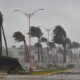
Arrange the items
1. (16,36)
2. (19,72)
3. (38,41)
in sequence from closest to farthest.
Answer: (19,72) → (16,36) → (38,41)

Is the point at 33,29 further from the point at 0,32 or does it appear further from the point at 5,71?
the point at 5,71

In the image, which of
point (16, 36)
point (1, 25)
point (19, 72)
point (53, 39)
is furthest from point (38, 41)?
point (19, 72)

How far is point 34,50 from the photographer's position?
7756 inches

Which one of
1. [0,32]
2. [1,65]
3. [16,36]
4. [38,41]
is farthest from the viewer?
[38,41]

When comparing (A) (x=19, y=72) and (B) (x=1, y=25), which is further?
(B) (x=1, y=25)

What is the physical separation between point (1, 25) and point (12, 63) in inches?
1722

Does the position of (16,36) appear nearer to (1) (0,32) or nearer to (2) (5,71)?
(1) (0,32)

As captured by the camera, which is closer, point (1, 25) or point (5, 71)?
point (5, 71)

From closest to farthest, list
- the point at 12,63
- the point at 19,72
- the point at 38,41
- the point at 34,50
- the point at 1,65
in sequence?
1. the point at 1,65
2. the point at 12,63
3. the point at 19,72
4. the point at 38,41
5. the point at 34,50

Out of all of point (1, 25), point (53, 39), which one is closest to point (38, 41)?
point (53, 39)

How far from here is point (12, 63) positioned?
39.8 m

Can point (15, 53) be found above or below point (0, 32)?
below

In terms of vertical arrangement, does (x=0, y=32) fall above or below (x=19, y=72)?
above

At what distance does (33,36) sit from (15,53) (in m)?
10.8
